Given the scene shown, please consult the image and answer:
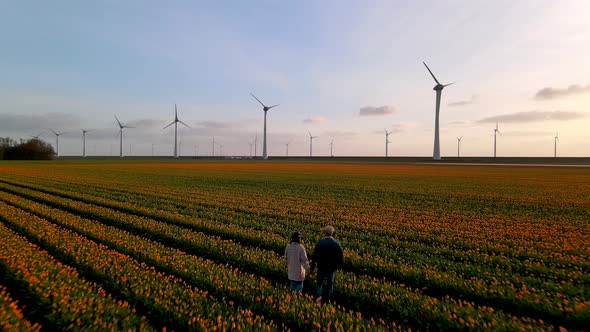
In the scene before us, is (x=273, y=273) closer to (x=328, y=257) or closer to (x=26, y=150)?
(x=328, y=257)

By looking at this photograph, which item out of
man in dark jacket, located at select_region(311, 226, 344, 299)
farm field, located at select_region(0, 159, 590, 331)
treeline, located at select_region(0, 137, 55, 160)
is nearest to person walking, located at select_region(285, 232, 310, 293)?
man in dark jacket, located at select_region(311, 226, 344, 299)

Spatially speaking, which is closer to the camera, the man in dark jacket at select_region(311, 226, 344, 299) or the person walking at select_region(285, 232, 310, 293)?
the man in dark jacket at select_region(311, 226, 344, 299)

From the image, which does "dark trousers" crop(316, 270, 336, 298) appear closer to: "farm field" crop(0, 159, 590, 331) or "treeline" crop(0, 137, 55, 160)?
"farm field" crop(0, 159, 590, 331)

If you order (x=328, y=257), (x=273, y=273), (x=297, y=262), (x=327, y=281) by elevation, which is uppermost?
(x=328, y=257)

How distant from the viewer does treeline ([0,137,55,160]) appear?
6580 inches

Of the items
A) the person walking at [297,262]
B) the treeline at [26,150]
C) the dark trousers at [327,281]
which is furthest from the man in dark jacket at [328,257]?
the treeline at [26,150]

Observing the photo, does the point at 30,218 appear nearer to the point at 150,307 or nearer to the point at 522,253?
the point at 150,307

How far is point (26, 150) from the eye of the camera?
168m

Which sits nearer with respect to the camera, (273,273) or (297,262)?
(297,262)

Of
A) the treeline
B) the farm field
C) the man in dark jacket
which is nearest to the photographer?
the farm field

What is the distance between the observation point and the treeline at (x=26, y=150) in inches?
6580

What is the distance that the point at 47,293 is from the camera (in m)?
8.55

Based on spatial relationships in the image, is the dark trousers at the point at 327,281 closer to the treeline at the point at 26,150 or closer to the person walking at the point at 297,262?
the person walking at the point at 297,262

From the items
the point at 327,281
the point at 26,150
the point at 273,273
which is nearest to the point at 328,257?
the point at 327,281
